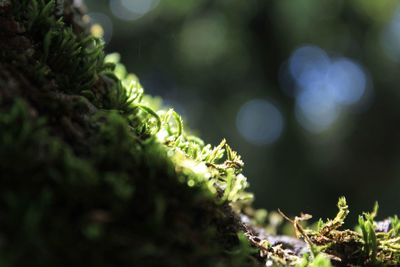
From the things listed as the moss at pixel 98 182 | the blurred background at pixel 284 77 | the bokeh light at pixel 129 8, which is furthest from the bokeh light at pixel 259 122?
the moss at pixel 98 182

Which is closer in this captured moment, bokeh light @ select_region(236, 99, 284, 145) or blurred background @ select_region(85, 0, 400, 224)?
blurred background @ select_region(85, 0, 400, 224)

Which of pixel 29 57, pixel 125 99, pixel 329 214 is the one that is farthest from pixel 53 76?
pixel 329 214

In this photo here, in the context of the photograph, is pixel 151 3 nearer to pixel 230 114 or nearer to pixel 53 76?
pixel 230 114

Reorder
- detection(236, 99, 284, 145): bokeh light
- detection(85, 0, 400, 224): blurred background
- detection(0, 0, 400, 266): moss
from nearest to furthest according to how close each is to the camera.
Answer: detection(0, 0, 400, 266): moss < detection(85, 0, 400, 224): blurred background < detection(236, 99, 284, 145): bokeh light

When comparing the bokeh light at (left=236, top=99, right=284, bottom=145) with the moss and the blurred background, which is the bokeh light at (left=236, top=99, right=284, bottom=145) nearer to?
the blurred background

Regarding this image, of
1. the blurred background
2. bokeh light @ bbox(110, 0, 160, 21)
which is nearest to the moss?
the blurred background

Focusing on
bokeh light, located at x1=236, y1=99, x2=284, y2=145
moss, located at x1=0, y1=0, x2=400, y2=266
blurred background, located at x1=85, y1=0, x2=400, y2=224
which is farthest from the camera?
bokeh light, located at x1=236, y1=99, x2=284, y2=145
